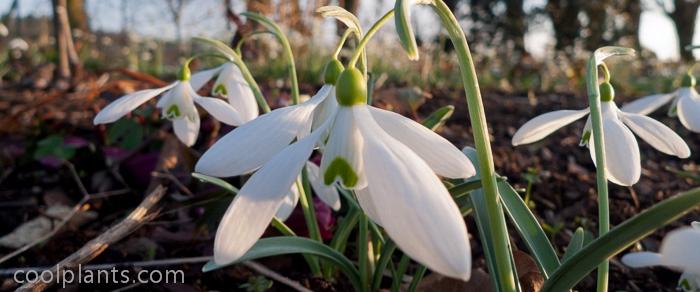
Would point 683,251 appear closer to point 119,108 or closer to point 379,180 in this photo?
point 379,180

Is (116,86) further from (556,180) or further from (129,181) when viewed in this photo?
(556,180)

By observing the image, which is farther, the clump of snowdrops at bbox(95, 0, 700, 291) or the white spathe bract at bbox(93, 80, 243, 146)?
the white spathe bract at bbox(93, 80, 243, 146)

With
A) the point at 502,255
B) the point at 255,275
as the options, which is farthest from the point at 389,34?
the point at 502,255

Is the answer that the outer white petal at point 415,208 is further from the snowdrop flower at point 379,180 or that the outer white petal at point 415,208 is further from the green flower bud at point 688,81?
the green flower bud at point 688,81

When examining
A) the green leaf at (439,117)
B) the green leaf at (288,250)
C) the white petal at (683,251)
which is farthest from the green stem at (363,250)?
the white petal at (683,251)

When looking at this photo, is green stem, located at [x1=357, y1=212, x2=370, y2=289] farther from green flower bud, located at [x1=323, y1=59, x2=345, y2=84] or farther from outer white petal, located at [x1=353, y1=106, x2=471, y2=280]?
outer white petal, located at [x1=353, y1=106, x2=471, y2=280]

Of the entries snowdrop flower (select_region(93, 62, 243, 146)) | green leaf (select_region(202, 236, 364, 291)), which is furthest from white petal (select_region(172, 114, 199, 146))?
green leaf (select_region(202, 236, 364, 291))

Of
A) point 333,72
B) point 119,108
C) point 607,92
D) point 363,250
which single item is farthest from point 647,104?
point 119,108
